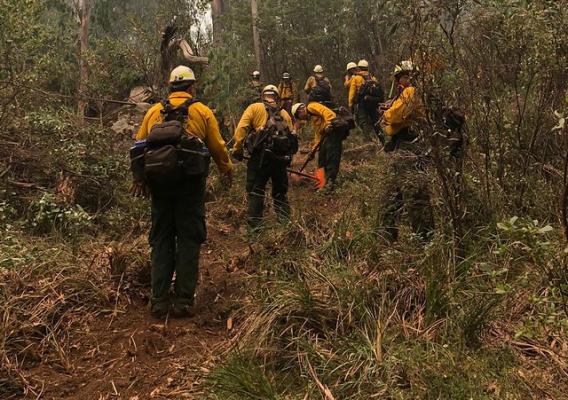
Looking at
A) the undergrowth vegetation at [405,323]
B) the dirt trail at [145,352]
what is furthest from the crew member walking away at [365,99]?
the undergrowth vegetation at [405,323]

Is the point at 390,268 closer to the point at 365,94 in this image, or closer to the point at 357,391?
the point at 357,391

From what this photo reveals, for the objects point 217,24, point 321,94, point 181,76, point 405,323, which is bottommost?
point 405,323

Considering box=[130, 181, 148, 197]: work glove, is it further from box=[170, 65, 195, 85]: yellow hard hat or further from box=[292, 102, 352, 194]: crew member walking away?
box=[292, 102, 352, 194]: crew member walking away

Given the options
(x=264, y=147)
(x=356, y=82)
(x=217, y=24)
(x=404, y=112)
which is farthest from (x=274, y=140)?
(x=217, y=24)

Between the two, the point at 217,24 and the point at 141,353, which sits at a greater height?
the point at 217,24

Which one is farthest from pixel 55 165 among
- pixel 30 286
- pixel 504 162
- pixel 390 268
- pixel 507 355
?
pixel 507 355

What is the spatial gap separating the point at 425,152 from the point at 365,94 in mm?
6599

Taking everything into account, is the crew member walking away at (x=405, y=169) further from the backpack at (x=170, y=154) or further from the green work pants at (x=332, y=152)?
the green work pants at (x=332, y=152)

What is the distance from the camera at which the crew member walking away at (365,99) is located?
11.1 metres

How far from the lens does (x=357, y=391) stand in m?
3.07

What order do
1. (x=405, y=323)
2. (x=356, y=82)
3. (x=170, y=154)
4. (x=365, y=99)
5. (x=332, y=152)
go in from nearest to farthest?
(x=405, y=323) → (x=170, y=154) → (x=332, y=152) → (x=365, y=99) → (x=356, y=82)

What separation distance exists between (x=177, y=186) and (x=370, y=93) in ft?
23.8

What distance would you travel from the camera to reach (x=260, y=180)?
6.80 metres

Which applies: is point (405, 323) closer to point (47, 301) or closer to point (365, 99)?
point (47, 301)
